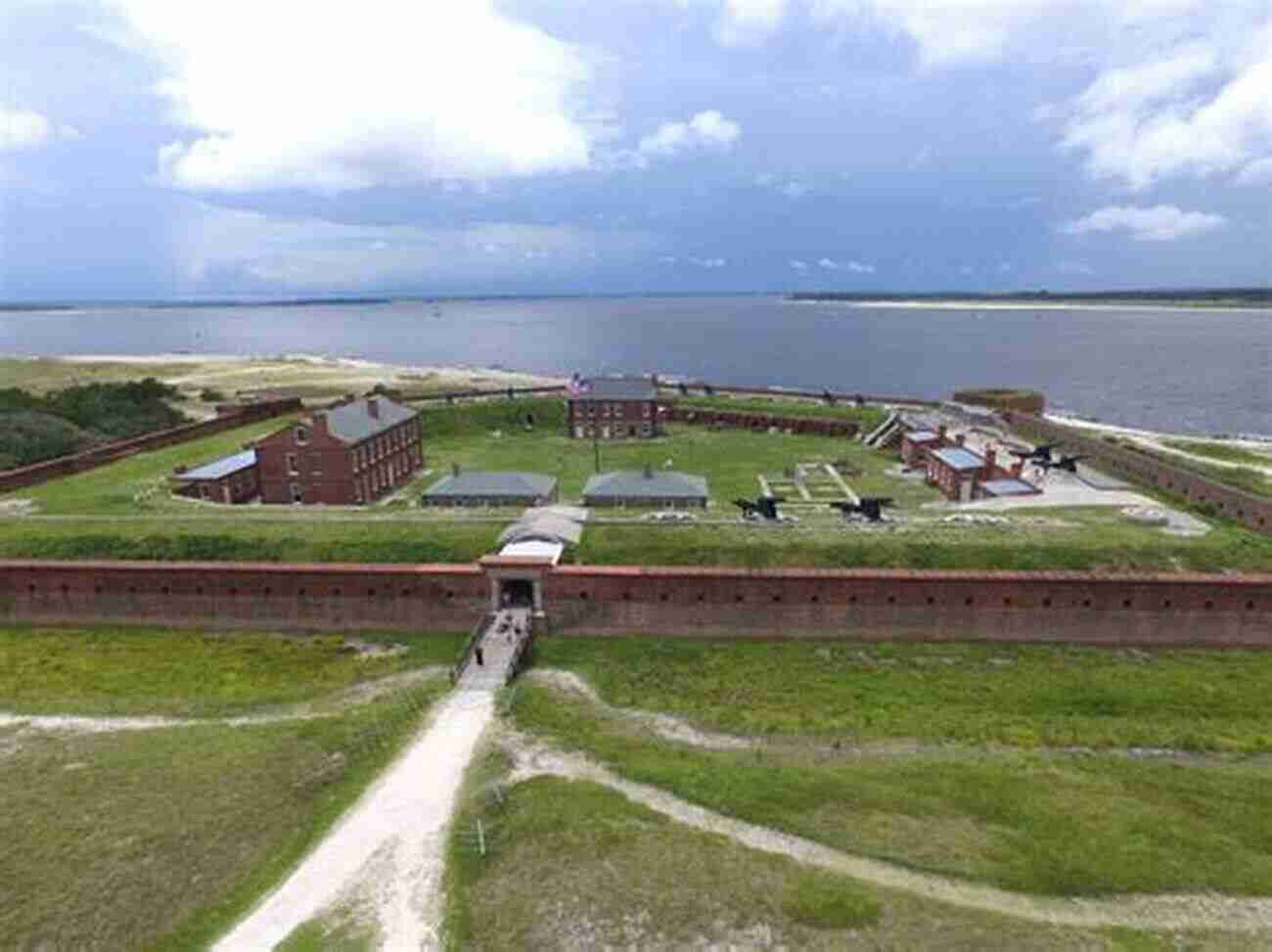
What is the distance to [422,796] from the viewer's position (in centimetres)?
1998

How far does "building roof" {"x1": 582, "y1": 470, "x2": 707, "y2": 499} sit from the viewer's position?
139 ft

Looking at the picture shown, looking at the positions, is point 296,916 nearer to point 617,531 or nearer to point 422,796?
point 422,796

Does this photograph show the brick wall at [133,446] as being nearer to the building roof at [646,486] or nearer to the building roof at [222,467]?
the building roof at [222,467]

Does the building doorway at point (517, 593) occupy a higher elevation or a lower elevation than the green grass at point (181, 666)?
higher

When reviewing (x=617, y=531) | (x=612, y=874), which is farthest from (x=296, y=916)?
(x=617, y=531)

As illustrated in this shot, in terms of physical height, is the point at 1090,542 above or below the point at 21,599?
above

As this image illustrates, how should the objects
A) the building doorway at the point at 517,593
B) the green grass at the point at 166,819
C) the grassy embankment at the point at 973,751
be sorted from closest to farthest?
1. the green grass at the point at 166,819
2. the grassy embankment at the point at 973,751
3. the building doorway at the point at 517,593

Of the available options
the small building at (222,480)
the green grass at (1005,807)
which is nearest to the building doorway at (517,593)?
the green grass at (1005,807)

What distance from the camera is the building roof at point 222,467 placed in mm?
44375

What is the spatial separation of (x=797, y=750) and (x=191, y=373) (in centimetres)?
11865

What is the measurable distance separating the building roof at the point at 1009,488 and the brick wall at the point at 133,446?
5129 cm

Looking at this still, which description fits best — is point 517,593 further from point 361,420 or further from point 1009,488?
point 1009,488

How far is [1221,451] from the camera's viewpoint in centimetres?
5941

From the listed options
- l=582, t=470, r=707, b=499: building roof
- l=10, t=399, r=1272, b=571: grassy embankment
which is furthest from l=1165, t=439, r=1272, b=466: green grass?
l=582, t=470, r=707, b=499: building roof
